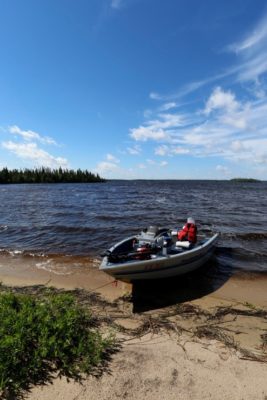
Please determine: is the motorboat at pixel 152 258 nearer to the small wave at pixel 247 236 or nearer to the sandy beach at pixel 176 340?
the sandy beach at pixel 176 340

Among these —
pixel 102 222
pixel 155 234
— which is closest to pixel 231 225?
pixel 102 222

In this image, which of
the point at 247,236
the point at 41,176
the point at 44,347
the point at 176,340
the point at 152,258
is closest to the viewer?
the point at 44,347

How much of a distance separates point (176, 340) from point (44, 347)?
7.71 ft

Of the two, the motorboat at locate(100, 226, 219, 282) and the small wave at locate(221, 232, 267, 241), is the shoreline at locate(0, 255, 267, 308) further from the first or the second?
the small wave at locate(221, 232, 267, 241)

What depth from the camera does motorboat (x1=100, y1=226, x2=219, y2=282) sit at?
279 inches

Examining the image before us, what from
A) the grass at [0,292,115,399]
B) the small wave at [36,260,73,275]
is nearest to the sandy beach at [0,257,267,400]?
the grass at [0,292,115,399]

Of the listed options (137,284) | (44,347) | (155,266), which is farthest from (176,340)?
(137,284)

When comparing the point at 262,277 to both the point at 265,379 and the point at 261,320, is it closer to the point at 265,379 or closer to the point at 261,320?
the point at 261,320

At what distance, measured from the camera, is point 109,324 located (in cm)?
552

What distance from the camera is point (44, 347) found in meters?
4.09

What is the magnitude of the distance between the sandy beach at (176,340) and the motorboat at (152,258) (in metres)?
0.61

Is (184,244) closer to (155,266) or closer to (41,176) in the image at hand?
(155,266)

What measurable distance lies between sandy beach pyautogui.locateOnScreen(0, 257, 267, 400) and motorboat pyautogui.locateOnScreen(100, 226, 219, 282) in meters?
0.61

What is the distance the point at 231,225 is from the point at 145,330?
14.8 meters
